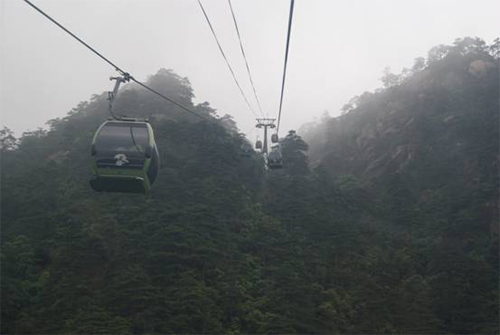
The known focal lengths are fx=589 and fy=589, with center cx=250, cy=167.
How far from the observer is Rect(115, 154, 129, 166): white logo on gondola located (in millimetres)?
10523

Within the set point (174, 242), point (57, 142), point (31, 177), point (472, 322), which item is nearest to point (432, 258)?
point (472, 322)

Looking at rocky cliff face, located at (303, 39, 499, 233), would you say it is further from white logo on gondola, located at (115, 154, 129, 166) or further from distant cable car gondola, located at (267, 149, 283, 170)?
white logo on gondola, located at (115, 154, 129, 166)

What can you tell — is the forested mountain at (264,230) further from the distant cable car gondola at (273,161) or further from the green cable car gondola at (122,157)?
the green cable car gondola at (122,157)

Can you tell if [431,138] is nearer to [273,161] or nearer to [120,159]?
[273,161]

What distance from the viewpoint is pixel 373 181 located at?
52469mm

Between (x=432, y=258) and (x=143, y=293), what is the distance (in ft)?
58.0

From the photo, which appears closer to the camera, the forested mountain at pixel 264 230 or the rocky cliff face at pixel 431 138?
the forested mountain at pixel 264 230

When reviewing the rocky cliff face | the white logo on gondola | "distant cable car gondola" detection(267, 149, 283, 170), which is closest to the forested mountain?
the rocky cliff face

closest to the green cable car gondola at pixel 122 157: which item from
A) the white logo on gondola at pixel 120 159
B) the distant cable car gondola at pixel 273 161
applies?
the white logo on gondola at pixel 120 159

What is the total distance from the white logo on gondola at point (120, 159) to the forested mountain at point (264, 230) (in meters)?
15.4

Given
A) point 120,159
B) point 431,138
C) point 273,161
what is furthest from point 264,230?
point 120,159

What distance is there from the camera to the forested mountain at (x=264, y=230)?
26953 millimetres

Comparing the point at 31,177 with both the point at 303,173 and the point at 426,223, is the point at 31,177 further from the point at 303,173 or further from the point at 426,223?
the point at 426,223

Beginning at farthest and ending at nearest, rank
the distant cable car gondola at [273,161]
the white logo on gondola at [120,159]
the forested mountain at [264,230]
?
1. the forested mountain at [264,230]
2. the distant cable car gondola at [273,161]
3. the white logo on gondola at [120,159]
